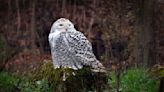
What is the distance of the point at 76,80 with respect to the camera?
873 centimetres

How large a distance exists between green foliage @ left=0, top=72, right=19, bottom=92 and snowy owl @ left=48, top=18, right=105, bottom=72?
2.62ft

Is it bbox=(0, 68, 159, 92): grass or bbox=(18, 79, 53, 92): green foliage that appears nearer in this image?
bbox=(0, 68, 159, 92): grass

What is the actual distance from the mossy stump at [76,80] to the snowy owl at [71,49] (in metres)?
0.10

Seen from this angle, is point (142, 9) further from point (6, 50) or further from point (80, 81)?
point (6, 50)

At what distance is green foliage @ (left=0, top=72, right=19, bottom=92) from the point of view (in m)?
8.06

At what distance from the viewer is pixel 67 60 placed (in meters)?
9.04

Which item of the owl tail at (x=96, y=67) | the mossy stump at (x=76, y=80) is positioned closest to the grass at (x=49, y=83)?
the mossy stump at (x=76, y=80)

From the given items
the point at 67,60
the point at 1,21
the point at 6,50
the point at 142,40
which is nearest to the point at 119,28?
the point at 142,40

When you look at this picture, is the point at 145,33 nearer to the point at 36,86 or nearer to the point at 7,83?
the point at 36,86

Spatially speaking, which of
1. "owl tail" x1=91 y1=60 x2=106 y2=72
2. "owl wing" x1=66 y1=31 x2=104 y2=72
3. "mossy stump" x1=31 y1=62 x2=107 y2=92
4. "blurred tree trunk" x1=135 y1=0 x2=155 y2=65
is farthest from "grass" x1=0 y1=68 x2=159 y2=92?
"blurred tree trunk" x1=135 y1=0 x2=155 y2=65

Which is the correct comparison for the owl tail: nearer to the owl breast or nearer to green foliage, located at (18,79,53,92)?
the owl breast

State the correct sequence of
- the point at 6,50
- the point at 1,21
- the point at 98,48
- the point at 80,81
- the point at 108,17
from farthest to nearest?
1. the point at 1,21
2. the point at 108,17
3. the point at 98,48
4. the point at 80,81
5. the point at 6,50

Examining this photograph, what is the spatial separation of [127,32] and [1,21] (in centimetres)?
564

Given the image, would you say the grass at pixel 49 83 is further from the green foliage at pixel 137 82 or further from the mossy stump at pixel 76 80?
the mossy stump at pixel 76 80
